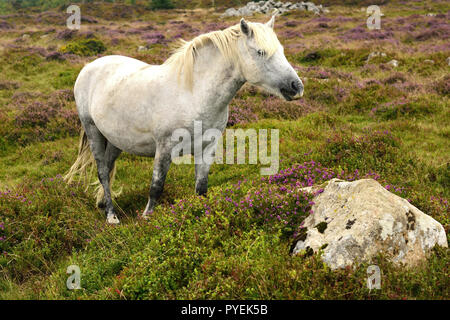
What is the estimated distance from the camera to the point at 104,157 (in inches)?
231

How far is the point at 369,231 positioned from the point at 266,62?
2.15m

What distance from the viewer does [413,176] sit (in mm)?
5770

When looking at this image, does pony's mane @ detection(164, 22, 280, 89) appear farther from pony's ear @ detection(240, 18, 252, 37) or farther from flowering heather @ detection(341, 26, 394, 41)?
flowering heather @ detection(341, 26, 394, 41)

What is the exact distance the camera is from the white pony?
12.8ft

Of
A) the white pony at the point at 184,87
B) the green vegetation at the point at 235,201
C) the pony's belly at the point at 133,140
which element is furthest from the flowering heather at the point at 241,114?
the pony's belly at the point at 133,140

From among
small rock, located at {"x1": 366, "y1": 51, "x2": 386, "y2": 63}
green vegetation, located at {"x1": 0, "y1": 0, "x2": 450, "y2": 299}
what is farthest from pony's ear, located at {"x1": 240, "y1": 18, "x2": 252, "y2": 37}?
small rock, located at {"x1": 366, "y1": 51, "x2": 386, "y2": 63}

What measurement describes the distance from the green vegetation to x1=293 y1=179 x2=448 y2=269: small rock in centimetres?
13

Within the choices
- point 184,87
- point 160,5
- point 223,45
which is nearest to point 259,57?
point 223,45

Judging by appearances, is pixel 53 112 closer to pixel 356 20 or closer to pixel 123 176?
pixel 123 176

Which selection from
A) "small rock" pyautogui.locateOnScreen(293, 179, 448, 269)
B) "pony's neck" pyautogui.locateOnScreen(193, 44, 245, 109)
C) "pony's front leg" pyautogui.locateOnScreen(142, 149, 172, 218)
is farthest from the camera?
"pony's front leg" pyautogui.locateOnScreen(142, 149, 172, 218)

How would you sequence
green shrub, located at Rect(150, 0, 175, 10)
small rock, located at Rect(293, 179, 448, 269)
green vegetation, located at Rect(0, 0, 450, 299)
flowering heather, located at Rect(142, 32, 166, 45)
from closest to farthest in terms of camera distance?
green vegetation, located at Rect(0, 0, 450, 299), small rock, located at Rect(293, 179, 448, 269), flowering heather, located at Rect(142, 32, 166, 45), green shrub, located at Rect(150, 0, 175, 10)

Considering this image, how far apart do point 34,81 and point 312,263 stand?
16463 mm

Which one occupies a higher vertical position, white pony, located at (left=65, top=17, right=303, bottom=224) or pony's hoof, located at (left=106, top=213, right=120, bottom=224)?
white pony, located at (left=65, top=17, right=303, bottom=224)

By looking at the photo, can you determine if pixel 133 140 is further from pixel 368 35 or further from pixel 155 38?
pixel 155 38
